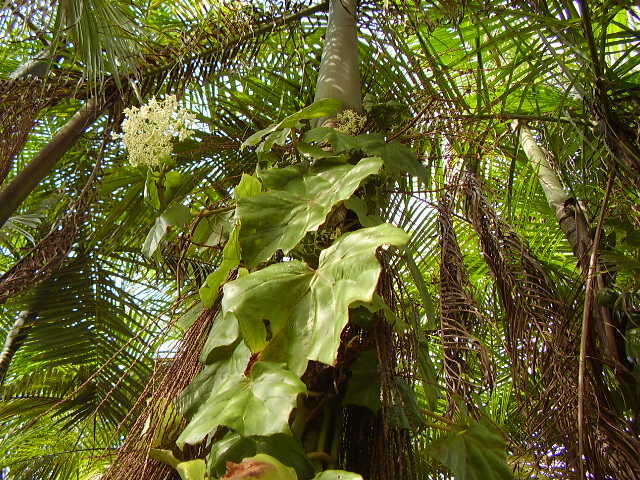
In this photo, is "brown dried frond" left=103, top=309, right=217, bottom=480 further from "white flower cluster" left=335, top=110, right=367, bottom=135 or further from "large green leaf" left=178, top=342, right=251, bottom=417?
"white flower cluster" left=335, top=110, right=367, bottom=135

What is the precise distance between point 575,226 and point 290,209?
119cm

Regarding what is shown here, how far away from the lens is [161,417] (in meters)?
0.84

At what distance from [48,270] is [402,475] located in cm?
182

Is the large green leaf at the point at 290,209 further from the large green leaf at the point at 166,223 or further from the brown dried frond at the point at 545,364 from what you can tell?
the brown dried frond at the point at 545,364

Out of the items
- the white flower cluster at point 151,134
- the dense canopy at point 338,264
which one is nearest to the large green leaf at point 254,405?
the dense canopy at point 338,264

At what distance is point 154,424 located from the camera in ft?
2.78

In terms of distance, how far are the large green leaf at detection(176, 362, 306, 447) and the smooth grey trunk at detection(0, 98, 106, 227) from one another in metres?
1.47

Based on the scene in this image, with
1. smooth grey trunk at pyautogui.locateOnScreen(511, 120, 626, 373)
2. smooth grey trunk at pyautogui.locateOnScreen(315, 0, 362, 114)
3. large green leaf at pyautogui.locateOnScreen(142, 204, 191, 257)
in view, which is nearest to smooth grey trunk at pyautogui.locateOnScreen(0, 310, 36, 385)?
large green leaf at pyautogui.locateOnScreen(142, 204, 191, 257)

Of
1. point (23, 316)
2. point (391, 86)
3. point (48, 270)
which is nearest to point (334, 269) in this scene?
point (391, 86)

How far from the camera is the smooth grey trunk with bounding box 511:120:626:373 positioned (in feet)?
4.58

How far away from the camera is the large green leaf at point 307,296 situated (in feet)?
2.24

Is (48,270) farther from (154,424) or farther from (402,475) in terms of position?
(402,475)

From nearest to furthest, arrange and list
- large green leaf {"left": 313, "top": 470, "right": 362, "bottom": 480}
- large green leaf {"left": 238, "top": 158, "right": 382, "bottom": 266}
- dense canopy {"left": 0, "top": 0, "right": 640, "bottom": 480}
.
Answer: large green leaf {"left": 313, "top": 470, "right": 362, "bottom": 480} → dense canopy {"left": 0, "top": 0, "right": 640, "bottom": 480} → large green leaf {"left": 238, "top": 158, "right": 382, "bottom": 266}

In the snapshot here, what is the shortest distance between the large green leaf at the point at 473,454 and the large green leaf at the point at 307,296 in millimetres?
279
